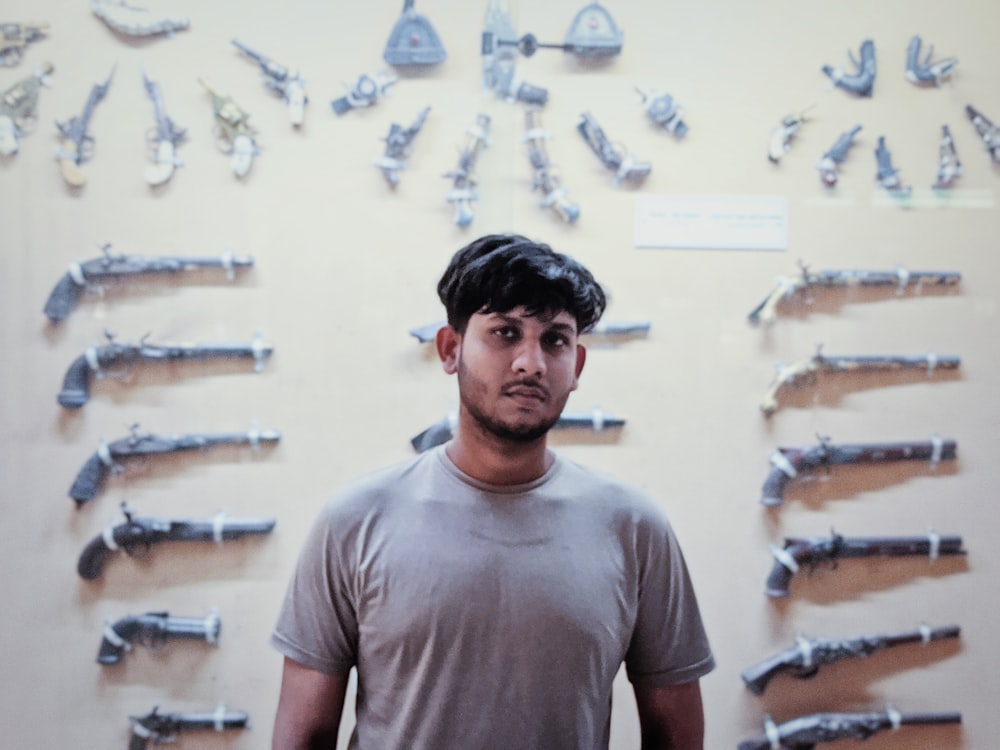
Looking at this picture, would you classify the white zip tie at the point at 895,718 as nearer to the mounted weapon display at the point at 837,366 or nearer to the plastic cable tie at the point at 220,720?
the mounted weapon display at the point at 837,366

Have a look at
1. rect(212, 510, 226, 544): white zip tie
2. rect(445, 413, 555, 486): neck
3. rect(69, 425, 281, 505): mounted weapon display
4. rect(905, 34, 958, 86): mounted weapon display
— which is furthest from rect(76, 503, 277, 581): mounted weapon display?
rect(905, 34, 958, 86): mounted weapon display

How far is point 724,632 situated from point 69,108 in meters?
2.38

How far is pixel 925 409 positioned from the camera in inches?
111

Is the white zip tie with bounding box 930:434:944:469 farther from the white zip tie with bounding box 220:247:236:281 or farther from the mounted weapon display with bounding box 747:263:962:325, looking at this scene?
the white zip tie with bounding box 220:247:236:281

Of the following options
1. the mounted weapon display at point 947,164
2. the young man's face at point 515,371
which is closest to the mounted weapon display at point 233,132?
the young man's face at point 515,371

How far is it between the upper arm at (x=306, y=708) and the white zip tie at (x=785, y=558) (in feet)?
5.25

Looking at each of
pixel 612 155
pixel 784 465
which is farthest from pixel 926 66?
pixel 784 465

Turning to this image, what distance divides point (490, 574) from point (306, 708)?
39 centimetres

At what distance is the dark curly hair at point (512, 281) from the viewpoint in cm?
152

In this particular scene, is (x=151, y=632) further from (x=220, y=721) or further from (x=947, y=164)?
(x=947, y=164)

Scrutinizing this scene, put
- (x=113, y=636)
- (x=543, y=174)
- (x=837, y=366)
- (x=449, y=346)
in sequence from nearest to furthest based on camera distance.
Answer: (x=449, y=346), (x=113, y=636), (x=543, y=174), (x=837, y=366)

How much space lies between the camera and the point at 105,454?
2.62 meters

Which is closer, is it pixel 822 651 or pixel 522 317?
pixel 522 317

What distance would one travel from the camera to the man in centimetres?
148
